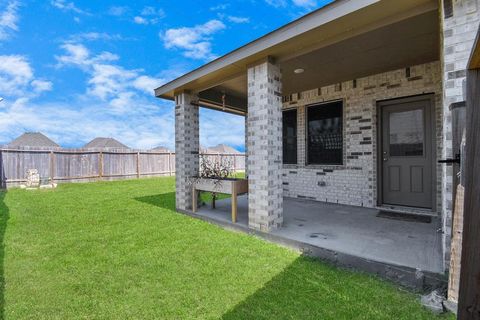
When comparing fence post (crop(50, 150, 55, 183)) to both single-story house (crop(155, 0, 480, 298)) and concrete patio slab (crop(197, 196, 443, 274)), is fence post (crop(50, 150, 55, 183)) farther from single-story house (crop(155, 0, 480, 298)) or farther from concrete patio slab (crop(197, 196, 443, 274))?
concrete patio slab (crop(197, 196, 443, 274))

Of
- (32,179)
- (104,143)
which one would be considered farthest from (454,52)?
(104,143)

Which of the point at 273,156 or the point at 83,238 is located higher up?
the point at 273,156

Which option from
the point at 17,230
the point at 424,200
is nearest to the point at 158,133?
the point at 17,230

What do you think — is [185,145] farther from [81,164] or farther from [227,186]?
[81,164]

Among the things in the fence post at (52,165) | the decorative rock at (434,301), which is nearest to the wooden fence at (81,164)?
the fence post at (52,165)

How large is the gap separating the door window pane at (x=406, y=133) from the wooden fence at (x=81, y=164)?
6.42m

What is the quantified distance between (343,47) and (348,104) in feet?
6.44

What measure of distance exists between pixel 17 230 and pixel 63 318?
124 inches

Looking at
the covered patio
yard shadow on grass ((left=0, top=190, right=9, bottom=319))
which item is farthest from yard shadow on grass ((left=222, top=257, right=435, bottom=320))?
yard shadow on grass ((left=0, top=190, right=9, bottom=319))

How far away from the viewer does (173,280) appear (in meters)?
2.52

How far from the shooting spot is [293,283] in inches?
95.9

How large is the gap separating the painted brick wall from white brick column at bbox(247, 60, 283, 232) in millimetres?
2274

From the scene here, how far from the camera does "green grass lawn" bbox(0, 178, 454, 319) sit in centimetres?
204

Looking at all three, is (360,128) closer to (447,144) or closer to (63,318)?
(447,144)
